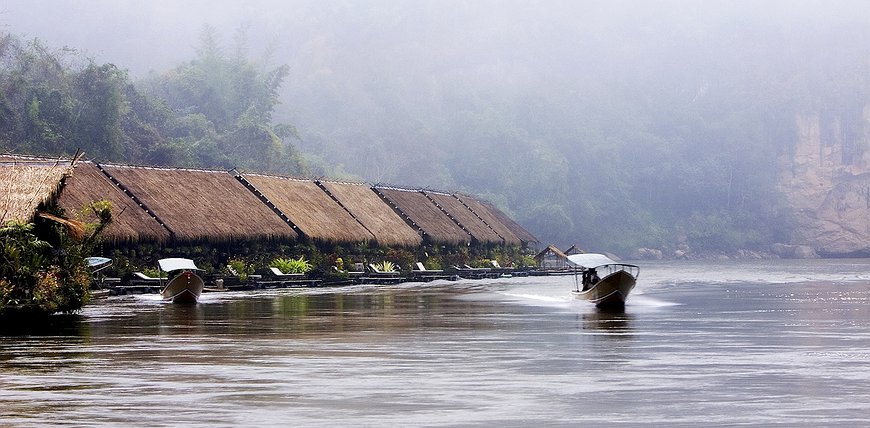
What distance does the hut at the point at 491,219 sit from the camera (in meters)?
81.8

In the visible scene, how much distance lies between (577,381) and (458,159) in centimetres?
13573

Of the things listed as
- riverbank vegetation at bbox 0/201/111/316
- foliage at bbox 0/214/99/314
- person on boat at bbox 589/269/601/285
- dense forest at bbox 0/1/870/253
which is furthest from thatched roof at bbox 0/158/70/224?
dense forest at bbox 0/1/870/253

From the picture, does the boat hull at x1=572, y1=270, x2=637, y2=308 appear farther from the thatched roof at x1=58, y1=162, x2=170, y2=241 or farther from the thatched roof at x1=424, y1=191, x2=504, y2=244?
the thatched roof at x1=424, y1=191, x2=504, y2=244

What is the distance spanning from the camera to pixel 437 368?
17.0 meters

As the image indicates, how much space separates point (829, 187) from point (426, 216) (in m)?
89.2

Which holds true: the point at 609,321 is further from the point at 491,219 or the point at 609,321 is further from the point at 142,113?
the point at 142,113

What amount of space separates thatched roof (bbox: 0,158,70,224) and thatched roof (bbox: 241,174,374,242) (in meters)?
24.0

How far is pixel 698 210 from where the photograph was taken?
5925 inches

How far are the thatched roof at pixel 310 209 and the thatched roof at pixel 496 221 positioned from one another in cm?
2101

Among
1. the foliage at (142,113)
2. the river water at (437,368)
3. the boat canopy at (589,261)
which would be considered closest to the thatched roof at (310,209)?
the foliage at (142,113)

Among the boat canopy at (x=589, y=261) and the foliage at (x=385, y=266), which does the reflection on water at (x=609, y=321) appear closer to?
the boat canopy at (x=589, y=261)

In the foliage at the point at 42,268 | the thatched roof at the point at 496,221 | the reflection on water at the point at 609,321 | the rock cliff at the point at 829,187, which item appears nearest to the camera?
the reflection on water at the point at 609,321

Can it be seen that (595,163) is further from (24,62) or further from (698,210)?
(24,62)

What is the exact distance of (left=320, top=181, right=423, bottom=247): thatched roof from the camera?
62.8 meters
